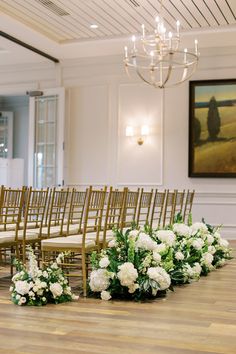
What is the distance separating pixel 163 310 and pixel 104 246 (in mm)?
1083

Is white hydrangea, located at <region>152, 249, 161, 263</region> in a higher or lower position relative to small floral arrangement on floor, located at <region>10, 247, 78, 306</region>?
→ higher

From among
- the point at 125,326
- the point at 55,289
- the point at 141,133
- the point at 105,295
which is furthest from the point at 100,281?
the point at 141,133

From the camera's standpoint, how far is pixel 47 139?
34.1ft

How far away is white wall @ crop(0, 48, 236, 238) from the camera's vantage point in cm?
939

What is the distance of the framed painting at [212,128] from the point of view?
9.29 m

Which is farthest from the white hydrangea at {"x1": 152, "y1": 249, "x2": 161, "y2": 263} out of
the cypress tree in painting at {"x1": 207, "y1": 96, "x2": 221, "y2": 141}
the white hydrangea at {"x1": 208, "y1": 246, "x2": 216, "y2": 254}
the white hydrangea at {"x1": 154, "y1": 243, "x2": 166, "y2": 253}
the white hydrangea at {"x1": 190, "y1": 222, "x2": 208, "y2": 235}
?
the cypress tree in painting at {"x1": 207, "y1": 96, "x2": 221, "y2": 141}

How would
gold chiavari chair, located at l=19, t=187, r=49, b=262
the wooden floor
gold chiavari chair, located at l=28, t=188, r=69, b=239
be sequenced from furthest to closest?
1. gold chiavari chair, located at l=28, t=188, r=69, b=239
2. gold chiavari chair, located at l=19, t=187, r=49, b=262
3. the wooden floor

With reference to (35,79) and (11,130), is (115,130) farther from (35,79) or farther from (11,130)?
(11,130)

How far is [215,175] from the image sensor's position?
9.30 meters

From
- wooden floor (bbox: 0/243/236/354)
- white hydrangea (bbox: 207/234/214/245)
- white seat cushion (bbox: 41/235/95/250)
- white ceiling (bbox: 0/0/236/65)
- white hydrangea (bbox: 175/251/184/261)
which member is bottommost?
wooden floor (bbox: 0/243/236/354)

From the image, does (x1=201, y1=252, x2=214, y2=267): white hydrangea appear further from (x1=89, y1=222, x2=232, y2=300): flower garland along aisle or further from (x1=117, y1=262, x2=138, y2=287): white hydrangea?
(x1=117, y1=262, x2=138, y2=287): white hydrangea

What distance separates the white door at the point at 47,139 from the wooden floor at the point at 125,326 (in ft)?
20.1

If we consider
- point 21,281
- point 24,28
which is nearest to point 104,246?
point 21,281

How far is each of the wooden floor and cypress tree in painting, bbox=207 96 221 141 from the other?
5389 mm
